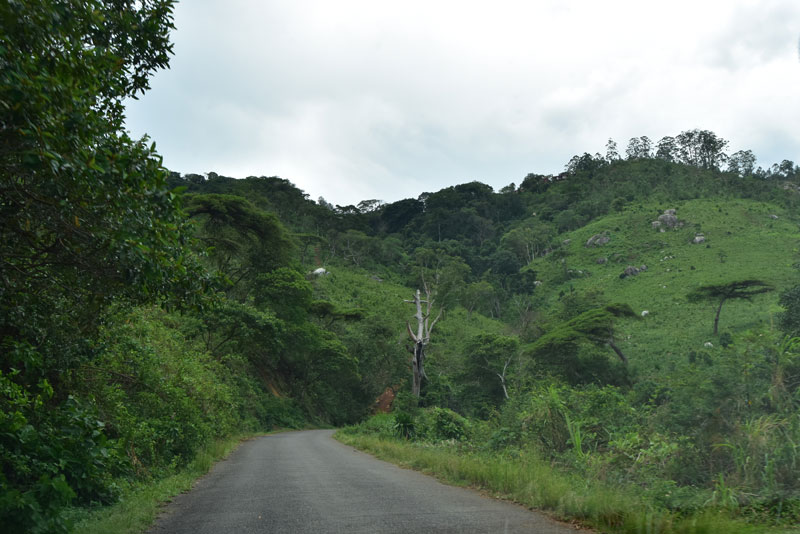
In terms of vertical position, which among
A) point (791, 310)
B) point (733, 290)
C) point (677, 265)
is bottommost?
point (791, 310)

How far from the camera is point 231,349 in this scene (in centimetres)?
2597

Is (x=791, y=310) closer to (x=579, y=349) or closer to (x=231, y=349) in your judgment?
(x=579, y=349)

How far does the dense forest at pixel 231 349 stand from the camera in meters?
4.09

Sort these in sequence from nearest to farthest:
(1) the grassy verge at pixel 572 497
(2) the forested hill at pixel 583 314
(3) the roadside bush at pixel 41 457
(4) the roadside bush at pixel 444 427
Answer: (3) the roadside bush at pixel 41 457 < (1) the grassy verge at pixel 572 497 < (2) the forested hill at pixel 583 314 < (4) the roadside bush at pixel 444 427

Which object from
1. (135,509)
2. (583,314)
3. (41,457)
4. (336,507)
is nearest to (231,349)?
(583,314)

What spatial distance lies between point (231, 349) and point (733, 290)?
28.0 m

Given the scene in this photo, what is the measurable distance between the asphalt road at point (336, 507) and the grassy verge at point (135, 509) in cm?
19

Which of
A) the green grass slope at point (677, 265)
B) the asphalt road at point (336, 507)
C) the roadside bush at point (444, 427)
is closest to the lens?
the asphalt road at point (336, 507)

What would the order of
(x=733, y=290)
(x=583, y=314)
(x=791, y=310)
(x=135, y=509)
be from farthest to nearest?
(x=733, y=290) → (x=583, y=314) → (x=791, y=310) → (x=135, y=509)

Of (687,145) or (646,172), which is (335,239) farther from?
(687,145)

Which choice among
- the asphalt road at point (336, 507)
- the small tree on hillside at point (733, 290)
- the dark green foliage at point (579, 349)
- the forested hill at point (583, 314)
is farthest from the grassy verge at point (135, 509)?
the small tree on hillside at point (733, 290)

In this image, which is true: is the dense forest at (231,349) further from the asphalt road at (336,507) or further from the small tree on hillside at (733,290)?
the asphalt road at (336,507)

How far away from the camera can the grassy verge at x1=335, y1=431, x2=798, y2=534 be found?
444cm

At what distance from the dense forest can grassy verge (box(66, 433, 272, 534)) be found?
0.31 meters
